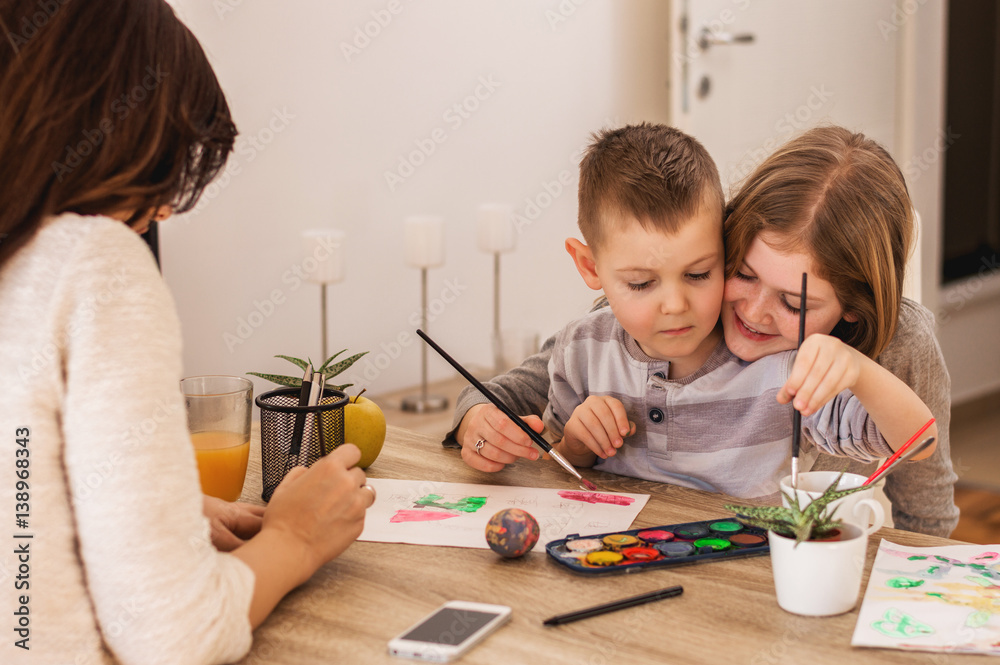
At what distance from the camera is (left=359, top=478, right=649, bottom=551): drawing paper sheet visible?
3.01 feet

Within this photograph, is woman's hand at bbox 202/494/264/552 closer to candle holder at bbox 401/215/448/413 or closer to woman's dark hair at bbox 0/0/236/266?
woman's dark hair at bbox 0/0/236/266

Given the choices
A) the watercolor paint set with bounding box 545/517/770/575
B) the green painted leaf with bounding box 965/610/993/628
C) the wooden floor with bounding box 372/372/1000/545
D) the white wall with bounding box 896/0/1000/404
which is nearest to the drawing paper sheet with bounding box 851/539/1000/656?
the green painted leaf with bounding box 965/610/993/628

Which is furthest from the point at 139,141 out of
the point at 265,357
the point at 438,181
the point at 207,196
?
the point at 438,181

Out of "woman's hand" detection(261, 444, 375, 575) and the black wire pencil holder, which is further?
the black wire pencil holder

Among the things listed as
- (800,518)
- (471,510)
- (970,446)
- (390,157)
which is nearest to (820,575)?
(800,518)

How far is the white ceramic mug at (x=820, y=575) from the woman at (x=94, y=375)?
0.42 meters

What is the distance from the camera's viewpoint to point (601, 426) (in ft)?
3.73

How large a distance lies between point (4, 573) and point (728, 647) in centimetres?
53

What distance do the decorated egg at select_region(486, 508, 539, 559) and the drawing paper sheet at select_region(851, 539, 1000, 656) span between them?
0.29 m

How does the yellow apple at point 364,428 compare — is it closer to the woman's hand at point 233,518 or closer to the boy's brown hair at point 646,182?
the woman's hand at point 233,518

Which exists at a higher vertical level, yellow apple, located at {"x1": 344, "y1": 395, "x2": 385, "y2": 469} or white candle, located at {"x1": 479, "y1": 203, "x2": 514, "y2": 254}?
white candle, located at {"x1": 479, "y1": 203, "x2": 514, "y2": 254}

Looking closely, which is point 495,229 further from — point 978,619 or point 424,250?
point 978,619

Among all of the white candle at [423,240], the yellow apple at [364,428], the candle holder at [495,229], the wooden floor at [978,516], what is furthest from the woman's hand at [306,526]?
the wooden floor at [978,516]

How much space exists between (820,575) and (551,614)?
21cm
